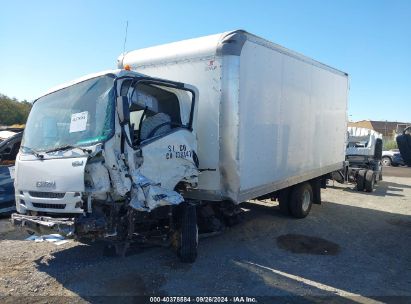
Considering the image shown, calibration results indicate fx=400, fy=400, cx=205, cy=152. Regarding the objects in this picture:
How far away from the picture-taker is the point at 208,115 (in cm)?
630

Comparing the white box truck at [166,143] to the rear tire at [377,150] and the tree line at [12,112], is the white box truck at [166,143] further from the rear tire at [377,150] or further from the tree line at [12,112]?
the tree line at [12,112]

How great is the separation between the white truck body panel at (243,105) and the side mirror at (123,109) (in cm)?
143

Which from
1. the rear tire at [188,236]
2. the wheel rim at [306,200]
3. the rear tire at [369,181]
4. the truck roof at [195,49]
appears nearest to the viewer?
the rear tire at [188,236]

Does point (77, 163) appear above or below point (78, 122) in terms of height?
below

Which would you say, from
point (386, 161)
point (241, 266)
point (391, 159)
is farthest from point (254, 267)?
point (386, 161)

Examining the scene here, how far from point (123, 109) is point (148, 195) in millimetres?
1150

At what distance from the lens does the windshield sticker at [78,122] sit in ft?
17.1

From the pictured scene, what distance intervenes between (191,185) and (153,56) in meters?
2.54

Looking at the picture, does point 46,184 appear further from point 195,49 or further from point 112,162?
point 195,49

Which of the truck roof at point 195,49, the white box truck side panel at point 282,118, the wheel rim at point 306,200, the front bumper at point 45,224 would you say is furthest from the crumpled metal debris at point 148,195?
the wheel rim at point 306,200

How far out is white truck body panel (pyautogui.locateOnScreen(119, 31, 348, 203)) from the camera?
6.14 metres

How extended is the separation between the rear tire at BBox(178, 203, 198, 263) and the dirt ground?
17 centimetres

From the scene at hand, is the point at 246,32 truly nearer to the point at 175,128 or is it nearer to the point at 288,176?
the point at 175,128

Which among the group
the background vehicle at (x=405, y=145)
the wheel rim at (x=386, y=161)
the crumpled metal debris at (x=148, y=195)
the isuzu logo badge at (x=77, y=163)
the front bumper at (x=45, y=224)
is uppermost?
the background vehicle at (x=405, y=145)
